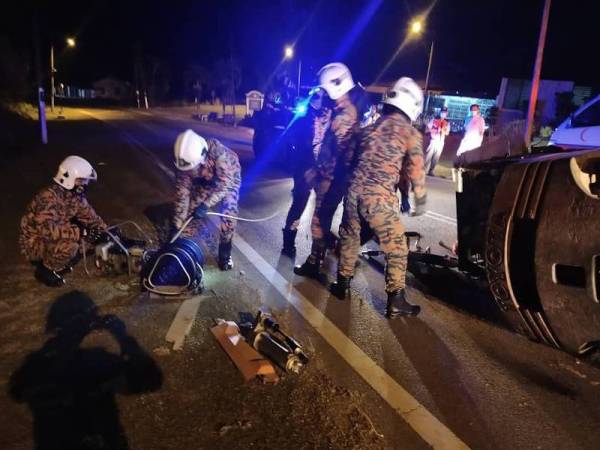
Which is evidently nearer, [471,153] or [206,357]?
[206,357]

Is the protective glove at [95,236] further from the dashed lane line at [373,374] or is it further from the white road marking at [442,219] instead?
the white road marking at [442,219]

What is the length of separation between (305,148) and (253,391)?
12.0ft

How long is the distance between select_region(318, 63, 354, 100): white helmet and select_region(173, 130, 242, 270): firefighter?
4.19 ft

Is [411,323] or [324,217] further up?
[324,217]

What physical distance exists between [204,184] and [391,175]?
2.03 metres

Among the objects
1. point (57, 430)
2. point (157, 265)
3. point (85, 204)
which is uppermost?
point (85, 204)

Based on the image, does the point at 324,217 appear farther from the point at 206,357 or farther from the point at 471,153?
the point at 206,357

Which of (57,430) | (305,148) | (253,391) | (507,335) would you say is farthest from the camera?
(305,148)

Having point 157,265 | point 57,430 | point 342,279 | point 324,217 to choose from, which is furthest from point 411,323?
point 57,430

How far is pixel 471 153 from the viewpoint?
390cm

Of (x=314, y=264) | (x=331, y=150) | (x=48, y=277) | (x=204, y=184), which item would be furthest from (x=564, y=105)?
(x=48, y=277)

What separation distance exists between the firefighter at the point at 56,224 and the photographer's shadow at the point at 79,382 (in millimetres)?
857

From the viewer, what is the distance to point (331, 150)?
16.6 ft

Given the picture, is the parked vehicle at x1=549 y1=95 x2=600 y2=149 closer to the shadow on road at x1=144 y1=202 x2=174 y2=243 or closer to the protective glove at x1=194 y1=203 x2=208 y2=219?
the protective glove at x1=194 y1=203 x2=208 y2=219
